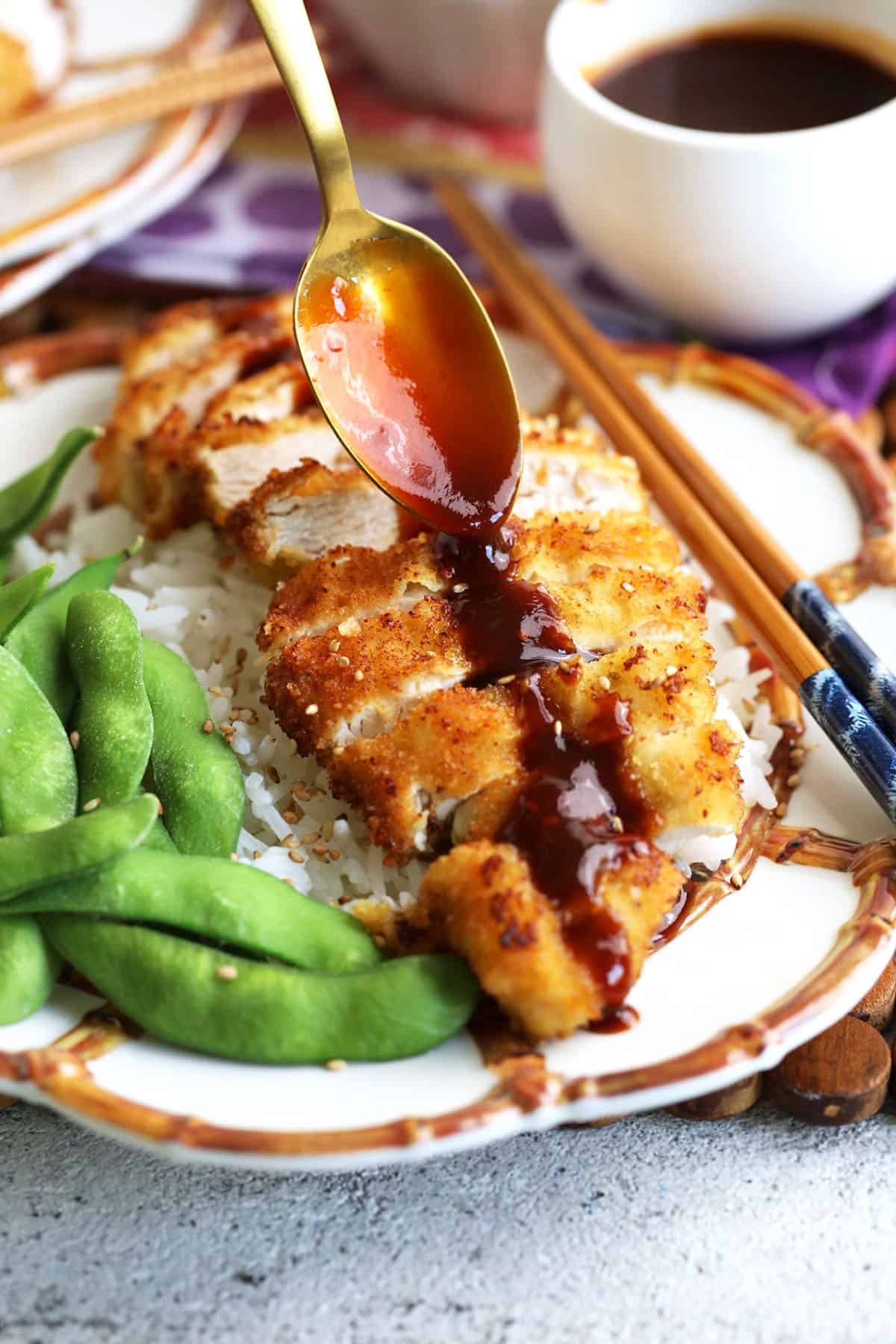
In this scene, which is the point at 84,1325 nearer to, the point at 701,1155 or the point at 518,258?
the point at 701,1155

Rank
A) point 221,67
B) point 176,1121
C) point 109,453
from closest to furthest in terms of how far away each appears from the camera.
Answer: point 176,1121, point 109,453, point 221,67

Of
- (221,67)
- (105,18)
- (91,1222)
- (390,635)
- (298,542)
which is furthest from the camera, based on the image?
(105,18)

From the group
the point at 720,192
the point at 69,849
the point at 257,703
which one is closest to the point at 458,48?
the point at 720,192

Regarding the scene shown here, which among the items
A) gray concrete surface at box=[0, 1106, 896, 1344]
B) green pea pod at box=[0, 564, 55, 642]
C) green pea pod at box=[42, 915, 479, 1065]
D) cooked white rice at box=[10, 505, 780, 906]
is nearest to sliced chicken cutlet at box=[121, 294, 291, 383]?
cooked white rice at box=[10, 505, 780, 906]

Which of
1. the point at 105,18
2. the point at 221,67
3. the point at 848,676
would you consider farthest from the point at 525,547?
the point at 105,18

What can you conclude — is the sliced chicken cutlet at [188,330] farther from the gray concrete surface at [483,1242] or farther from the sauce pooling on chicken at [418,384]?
the gray concrete surface at [483,1242]

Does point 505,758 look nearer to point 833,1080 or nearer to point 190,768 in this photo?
point 190,768

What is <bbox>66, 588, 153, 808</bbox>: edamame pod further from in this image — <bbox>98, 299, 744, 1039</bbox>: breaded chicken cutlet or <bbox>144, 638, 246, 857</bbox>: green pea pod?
<bbox>98, 299, 744, 1039</bbox>: breaded chicken cutlet
